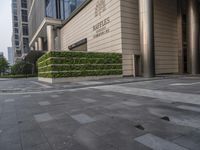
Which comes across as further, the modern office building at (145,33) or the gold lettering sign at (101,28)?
the gold lettering sign at (101,28)

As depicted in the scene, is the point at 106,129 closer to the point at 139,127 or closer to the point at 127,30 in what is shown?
the point at 139,127

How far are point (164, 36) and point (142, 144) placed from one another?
75.4 ft

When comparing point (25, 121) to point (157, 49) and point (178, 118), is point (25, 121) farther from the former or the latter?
point (157, 49)

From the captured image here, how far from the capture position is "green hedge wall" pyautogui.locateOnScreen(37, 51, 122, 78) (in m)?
16.9

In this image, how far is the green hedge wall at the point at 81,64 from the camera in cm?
1688

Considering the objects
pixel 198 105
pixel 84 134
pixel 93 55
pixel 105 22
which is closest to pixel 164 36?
pixel 105 22

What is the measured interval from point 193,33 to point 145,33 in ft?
26.7

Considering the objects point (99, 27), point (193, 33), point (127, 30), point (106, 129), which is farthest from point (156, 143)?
point (193, 33)

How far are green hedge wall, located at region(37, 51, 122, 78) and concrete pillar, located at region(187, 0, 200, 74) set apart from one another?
32.9 feet

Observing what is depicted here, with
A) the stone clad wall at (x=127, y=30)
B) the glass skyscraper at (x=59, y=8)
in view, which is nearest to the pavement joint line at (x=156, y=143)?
the stone clad wall at (x=127, y=30)

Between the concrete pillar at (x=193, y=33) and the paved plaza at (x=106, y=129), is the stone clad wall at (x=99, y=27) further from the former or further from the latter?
the paved plaza at (x=106, y=129)

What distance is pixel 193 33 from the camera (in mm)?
22422

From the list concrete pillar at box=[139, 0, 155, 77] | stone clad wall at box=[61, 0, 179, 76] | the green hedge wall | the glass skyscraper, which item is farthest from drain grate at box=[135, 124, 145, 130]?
the glass skyscraper

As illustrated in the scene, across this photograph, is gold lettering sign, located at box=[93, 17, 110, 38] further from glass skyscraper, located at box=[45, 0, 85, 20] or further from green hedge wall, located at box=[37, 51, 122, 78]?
glass skyscraper, located at box=[45, 0, 85, 20]
